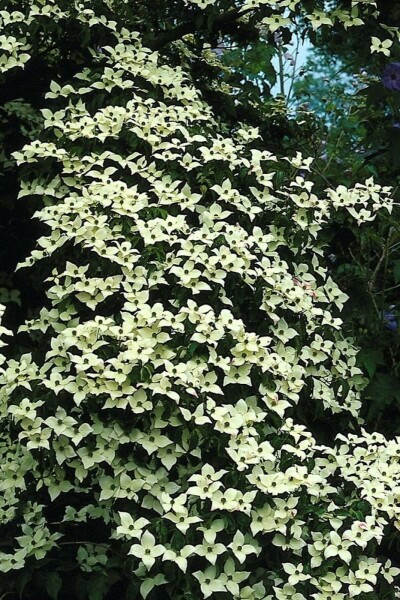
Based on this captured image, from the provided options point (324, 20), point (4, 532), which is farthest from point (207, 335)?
point (324, 20)

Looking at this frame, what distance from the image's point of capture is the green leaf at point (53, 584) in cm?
230

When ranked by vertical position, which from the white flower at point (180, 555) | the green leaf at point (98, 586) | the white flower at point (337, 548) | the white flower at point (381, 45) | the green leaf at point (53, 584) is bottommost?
the green leaf at point (53, 584)

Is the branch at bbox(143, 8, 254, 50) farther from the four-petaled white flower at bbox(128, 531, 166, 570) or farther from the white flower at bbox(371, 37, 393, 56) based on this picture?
the four-petaled white flower at bbox(128, 531, 166, 570)

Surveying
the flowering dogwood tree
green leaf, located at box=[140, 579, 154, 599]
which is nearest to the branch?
the flowering dogwood tree

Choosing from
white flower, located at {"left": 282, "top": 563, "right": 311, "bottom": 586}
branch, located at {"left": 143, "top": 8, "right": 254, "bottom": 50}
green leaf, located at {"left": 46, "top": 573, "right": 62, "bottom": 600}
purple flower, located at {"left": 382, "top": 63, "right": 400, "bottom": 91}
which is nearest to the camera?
white flower, located at {"left": 282, "top": 563, "right": 311, "bottom": 586}

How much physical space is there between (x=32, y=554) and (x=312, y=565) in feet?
2.24

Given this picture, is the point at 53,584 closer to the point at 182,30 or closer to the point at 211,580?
the point at 211,580

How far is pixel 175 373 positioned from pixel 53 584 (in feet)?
1.94

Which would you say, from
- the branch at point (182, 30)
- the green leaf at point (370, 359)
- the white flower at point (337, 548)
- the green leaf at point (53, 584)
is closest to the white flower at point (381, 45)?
the branch at point (182, 30)

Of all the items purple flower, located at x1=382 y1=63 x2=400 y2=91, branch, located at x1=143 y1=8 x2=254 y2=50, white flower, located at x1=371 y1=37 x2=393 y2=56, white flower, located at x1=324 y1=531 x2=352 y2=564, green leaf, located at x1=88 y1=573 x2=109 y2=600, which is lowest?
green leaf, located at x1=88 y1=573 x2=109 y2=600

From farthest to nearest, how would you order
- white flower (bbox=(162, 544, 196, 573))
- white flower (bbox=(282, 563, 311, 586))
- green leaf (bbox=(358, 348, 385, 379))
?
green leaf (bbox=(358, 348, 385, 379)) < white flower (bbox=(282, 563, 311, 586)) < white flower (bbox=(162, 544, 196, 573))

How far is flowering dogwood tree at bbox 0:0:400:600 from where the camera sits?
2.21 metres

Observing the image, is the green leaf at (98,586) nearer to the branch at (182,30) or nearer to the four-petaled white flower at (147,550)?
the four-petaled white flower at (147,550)

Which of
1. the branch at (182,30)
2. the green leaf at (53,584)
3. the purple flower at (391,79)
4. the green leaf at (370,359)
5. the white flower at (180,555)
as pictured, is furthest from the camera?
the branch at (182,30)
